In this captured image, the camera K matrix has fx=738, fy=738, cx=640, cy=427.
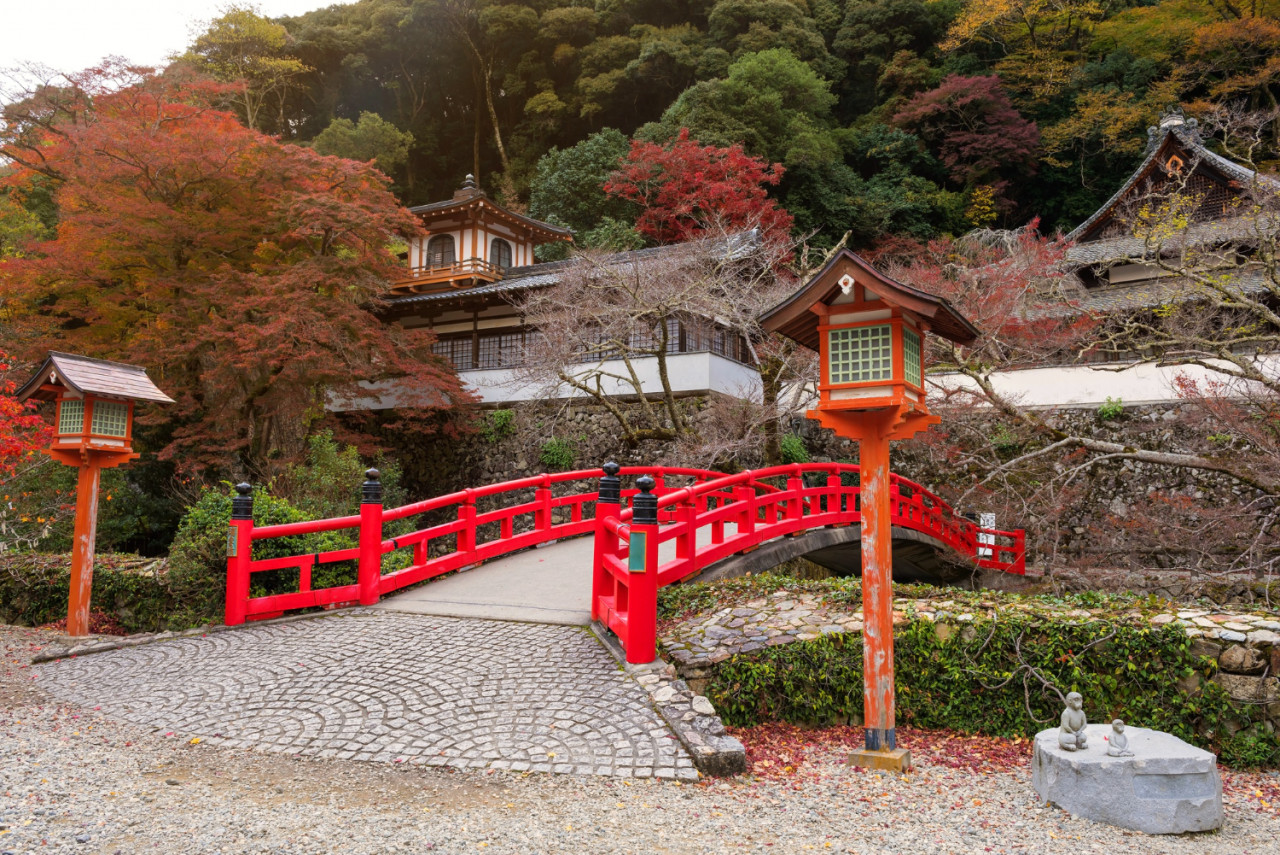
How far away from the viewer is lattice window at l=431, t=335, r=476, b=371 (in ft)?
68.4

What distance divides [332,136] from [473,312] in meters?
15.2

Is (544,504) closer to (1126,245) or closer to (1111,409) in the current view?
(1111,409)

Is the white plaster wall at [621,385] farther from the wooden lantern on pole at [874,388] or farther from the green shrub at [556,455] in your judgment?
the wooden lantern on pole at [874,388]

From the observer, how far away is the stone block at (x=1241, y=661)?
17.2ft

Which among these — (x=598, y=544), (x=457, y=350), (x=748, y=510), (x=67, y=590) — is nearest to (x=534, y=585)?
(x=598, y=544)

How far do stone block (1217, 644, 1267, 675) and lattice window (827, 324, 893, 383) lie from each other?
326 centimetres

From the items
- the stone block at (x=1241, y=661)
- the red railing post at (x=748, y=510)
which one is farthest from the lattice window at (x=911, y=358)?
the red railing post at (x=748, y=510)

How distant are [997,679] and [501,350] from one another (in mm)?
16507

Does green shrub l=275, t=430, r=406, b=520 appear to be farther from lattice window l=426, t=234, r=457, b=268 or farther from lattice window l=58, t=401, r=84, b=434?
lattice window l=426, t=234, r=457, b=268

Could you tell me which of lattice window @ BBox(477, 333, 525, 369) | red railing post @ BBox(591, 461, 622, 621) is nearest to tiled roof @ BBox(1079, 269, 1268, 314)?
red railing post @ BBox(591, 461, 622, 621)

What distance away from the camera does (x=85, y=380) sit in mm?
7520

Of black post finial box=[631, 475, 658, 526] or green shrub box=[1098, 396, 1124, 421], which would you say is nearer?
black post finial box=[631, 475, 658, 526]

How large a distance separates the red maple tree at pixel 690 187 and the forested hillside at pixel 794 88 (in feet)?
6.03

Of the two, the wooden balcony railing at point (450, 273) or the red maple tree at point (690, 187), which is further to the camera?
the red maple tree at point (690, 187)
